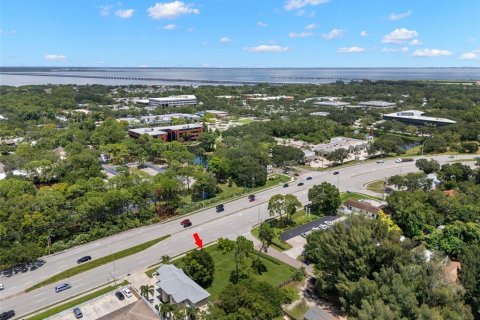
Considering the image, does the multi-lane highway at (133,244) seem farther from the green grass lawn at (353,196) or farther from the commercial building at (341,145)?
the commercial building at (341,145)

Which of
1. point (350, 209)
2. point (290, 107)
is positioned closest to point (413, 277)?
point (350, 209)

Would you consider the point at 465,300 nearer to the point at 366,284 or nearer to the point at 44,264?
the point at 366,284

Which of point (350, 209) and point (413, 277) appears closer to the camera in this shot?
point (413, 277)

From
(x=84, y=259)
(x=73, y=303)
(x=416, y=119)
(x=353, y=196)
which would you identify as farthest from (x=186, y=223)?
(x=416, y=119)

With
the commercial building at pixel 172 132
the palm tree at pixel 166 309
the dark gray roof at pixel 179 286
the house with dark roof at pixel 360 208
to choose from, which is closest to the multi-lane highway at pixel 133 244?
the dark gray roof at pixel 179 286

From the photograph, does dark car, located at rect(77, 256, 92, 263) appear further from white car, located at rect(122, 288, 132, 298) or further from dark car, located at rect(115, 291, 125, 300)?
white car, located at rect(122, 288, 132, 298)
